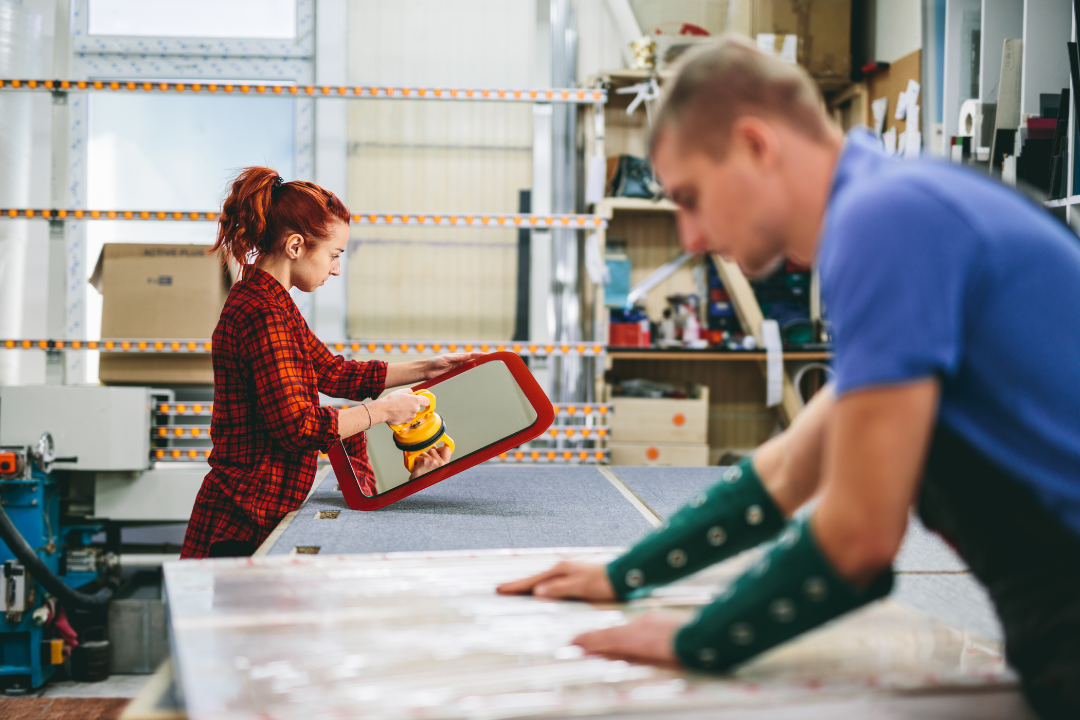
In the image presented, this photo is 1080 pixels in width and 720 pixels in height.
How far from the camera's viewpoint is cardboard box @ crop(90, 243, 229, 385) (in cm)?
411

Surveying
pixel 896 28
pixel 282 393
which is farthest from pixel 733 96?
pixel 896 28

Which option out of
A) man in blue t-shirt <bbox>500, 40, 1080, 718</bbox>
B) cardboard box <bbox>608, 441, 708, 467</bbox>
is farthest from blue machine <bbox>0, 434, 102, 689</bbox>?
man in blue t-shirt <bbox>500, 40, 1080, 718</bbox>

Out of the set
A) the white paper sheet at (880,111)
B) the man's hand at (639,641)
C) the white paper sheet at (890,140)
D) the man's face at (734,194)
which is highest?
the white paper sheet at (880,111)

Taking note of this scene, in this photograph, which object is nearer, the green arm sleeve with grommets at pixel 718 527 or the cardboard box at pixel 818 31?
the green arm sleeve with grommets at pixel 718 527

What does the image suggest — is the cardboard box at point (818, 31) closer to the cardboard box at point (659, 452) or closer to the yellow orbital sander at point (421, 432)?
the cardboard box at point (659, 452)

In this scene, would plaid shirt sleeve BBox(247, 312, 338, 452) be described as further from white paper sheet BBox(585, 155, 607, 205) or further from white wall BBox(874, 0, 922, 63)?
white wall BBox(874, 0, 922, 63)

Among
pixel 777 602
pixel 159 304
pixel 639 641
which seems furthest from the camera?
pixel 159 304

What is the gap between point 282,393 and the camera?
1.84m

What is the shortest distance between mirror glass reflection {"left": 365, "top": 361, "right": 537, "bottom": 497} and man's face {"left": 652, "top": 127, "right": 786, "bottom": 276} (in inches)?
52.7

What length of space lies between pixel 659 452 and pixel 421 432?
2424 mm

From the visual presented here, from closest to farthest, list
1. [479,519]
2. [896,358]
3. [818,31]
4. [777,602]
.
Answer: [896,358] < [777,602] < [479,519] < [818,31]

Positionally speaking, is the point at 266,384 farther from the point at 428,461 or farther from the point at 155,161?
the point at 155,161

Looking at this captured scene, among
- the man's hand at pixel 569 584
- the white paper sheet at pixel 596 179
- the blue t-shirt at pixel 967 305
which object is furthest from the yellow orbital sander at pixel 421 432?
the white paper sheet at pixel 596 179

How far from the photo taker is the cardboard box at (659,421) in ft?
14.2
